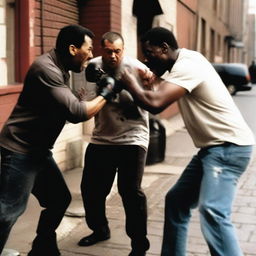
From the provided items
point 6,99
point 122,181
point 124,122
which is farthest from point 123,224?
point 6,99

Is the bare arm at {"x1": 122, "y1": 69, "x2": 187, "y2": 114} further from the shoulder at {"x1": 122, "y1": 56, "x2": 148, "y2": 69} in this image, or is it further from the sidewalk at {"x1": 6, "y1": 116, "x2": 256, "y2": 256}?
the sidewalk at {"x1": 6, "y1": 116, "x2": 256, "y2": 256}

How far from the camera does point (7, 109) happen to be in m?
6.30

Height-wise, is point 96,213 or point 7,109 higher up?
point 7,109

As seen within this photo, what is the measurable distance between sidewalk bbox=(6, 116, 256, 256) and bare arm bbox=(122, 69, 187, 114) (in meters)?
1.74

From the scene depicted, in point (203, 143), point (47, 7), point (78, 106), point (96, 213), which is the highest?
point (47, 7)

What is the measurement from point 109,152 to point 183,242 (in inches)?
42.0

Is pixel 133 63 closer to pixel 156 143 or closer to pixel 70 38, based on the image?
pixel 70 38

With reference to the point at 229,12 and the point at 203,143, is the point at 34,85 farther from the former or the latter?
Result: the point at 229,12

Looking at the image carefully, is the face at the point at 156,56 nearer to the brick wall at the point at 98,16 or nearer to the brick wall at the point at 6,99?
the brick wall at the point at 6,99

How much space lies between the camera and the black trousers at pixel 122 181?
4.44 metres

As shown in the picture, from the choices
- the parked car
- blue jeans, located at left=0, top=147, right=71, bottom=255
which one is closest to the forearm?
blue jeans, located at left=0, top=147, right=71, bottom=255

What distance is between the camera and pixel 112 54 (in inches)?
177

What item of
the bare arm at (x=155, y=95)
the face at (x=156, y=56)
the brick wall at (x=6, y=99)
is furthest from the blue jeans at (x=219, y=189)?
the brick wall at (x=6, y=99)

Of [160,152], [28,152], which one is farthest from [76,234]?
[160,152]
